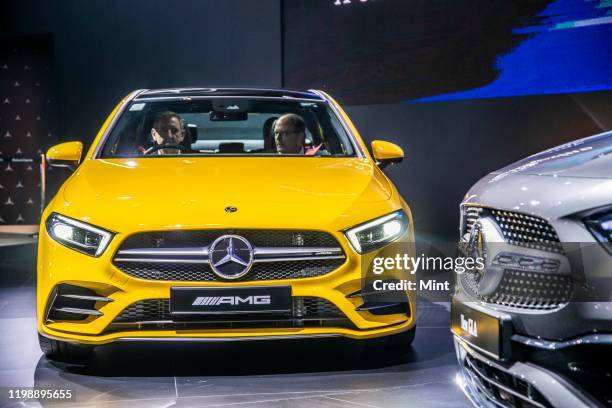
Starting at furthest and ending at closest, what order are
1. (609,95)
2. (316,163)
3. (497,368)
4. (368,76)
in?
1. (368,76)
2. (609,95)
3. (316,163)
4. (497,368)

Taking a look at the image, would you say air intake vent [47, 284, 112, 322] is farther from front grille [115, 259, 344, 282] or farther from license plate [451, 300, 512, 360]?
license plate [451, 300, 512, 360]

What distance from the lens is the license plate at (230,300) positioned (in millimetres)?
3463

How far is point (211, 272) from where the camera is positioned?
3.52 metres

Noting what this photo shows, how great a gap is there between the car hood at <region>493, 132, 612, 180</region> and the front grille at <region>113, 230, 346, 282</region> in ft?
4.09

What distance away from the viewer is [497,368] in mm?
2148

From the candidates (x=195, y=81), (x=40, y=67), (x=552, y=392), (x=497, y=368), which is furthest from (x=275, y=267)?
(x=40, y=67)

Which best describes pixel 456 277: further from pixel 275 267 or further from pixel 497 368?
pixel 275 267

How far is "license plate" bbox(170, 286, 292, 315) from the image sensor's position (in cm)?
346

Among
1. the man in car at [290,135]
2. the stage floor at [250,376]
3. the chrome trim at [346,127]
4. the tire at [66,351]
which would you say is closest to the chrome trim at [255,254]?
the stage floor at [250,376]

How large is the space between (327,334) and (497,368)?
1467mm

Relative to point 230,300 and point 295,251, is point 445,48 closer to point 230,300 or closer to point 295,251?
point 295,251

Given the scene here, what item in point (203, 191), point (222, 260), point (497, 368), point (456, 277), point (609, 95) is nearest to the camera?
point (497, 368)

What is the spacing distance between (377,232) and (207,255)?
697 mm

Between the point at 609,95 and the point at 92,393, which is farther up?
the point at 609,95
